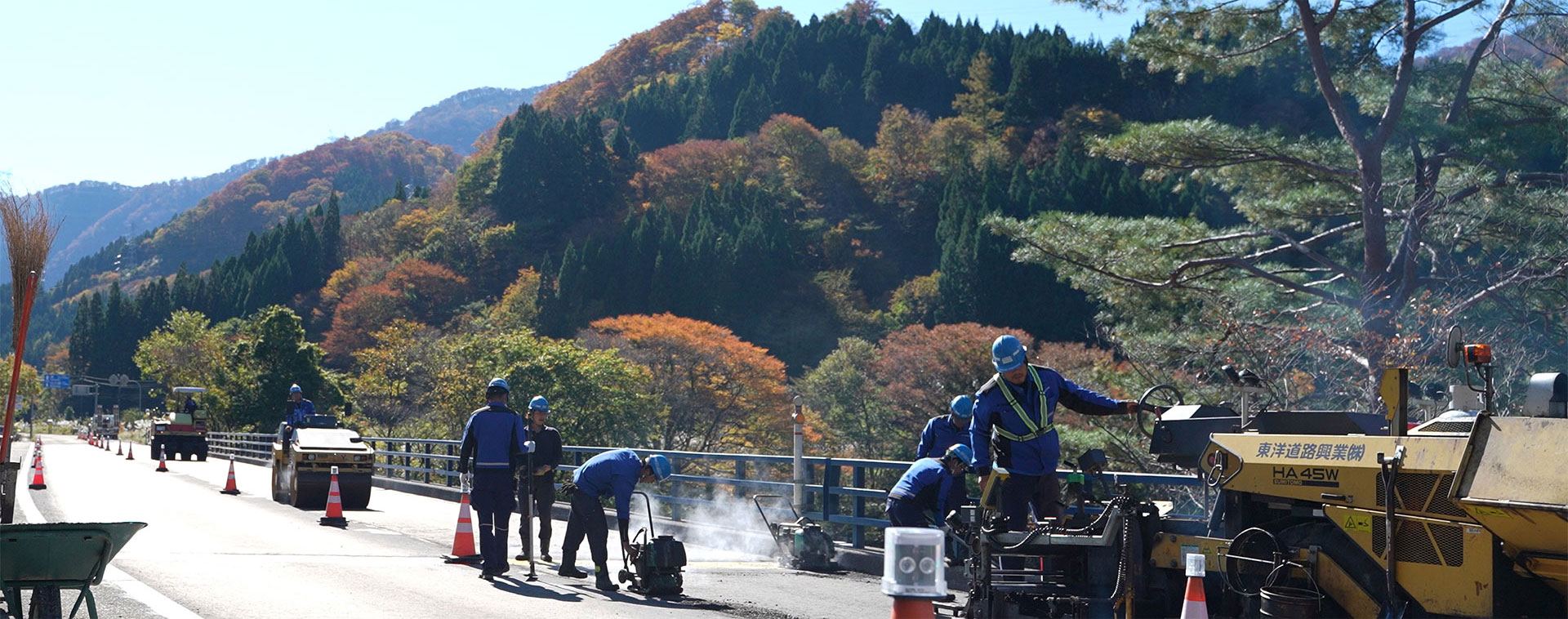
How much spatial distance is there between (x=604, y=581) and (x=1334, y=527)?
6.43m

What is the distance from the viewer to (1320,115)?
226 feet

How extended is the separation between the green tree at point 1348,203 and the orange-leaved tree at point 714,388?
30.9 m

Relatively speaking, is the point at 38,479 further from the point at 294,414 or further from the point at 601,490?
the point at 601,490

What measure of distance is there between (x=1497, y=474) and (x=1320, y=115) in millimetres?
67695

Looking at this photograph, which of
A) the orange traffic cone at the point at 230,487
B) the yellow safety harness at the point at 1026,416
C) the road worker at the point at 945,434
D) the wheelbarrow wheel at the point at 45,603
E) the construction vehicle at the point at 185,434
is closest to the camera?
the wheelbarrow wheel at the point at 45,603

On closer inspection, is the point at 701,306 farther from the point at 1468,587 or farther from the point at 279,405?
the point at 1468,587

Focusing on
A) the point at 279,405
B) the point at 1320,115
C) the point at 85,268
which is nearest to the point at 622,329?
the point at 279,405

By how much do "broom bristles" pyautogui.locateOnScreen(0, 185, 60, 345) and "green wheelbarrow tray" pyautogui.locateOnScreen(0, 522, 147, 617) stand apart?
1898mm

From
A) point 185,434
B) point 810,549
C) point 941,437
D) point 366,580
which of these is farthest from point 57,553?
point 185,434

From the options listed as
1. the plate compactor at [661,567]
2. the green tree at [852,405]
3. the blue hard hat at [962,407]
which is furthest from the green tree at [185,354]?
the blue hard hat at [962,407]

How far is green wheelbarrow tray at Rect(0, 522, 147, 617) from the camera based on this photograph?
6773mm

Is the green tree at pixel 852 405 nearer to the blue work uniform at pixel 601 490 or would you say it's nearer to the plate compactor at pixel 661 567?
the blue work uniform at pixel 601 490

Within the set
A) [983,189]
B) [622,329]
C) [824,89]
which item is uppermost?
[824,89]

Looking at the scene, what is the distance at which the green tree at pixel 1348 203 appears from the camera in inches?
821
